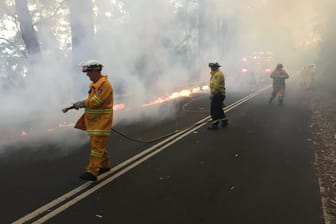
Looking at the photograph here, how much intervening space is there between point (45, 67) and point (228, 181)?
7924mm

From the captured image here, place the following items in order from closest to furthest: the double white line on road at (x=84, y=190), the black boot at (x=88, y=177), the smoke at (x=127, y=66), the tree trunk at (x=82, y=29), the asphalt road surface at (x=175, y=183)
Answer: the double white line on road at (x=84, y=190)
the asphalt road surface at (x=175, y=183)
the black boot at (x=88, y=177)
the smoke at (x=127, y=66)
the tree trunk at (x=82, y=29)

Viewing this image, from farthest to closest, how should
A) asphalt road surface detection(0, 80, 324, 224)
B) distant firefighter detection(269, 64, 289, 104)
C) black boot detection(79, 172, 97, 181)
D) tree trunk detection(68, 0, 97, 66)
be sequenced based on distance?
distant firefighter detection(269, 64, 289, 104) → tree trunk detection(68, 0, 97, 66) → black boot detection(79, 172, 97, 181) → asphalt road surface detection(0, 80, 324, 224)

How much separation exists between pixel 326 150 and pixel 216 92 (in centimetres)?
324

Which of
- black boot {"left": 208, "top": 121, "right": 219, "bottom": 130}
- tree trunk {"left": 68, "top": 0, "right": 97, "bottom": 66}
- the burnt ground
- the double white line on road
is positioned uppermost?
tree trunk {"left": 68, "top": 0, "right": 97, "bottom": 66}

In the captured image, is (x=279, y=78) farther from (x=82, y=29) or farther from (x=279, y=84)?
(x=82, y=29)

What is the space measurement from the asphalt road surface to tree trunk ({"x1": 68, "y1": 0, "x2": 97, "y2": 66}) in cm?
477

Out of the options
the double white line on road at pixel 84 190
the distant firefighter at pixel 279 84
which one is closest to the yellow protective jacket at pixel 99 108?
the double white line on road at pixel 84 190

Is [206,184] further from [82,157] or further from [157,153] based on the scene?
[82,157]

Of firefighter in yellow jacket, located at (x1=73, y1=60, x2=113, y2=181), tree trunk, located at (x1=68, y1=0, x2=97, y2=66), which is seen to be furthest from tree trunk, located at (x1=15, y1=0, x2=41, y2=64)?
firefighter in yellow jacket, located at (x1=73, y1=60, x2=113, y2=181)

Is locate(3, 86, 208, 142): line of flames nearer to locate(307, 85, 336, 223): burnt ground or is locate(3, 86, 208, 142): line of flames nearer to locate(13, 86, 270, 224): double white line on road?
locate(13, 86, 270, 224): double white line on road

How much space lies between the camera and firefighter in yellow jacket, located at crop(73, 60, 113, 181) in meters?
5.75

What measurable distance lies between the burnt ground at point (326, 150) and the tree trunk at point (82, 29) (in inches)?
293

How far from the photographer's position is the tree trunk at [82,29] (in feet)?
43.3

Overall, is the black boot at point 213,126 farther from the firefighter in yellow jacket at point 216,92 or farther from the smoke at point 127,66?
the smoke at point 127,66
